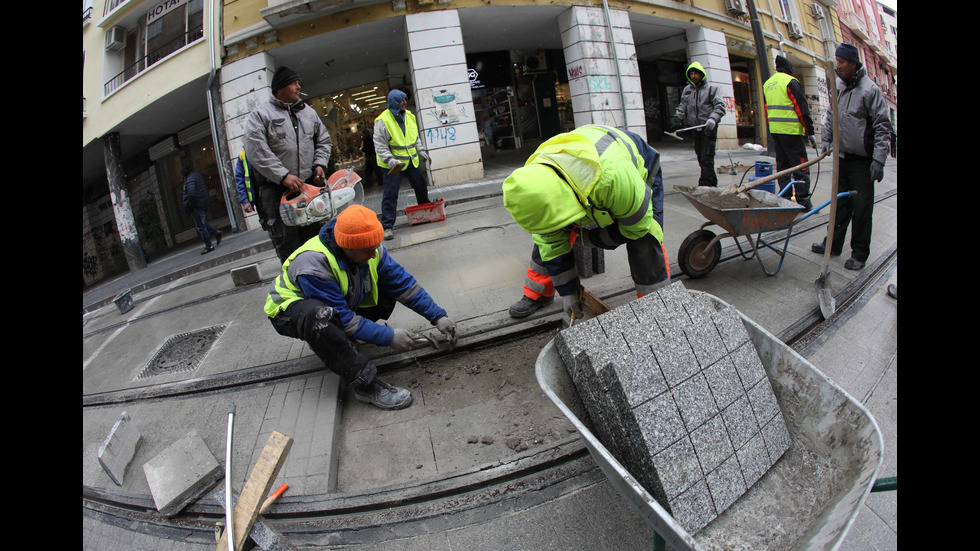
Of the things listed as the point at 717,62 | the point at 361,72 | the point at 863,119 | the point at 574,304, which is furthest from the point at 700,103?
the point at 361,72

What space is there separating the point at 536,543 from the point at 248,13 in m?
11.5

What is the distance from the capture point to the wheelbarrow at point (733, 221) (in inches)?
139

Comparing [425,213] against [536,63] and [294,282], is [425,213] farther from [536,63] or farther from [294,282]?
[536,63]

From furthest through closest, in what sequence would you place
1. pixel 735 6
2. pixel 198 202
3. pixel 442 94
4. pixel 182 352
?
pixel 735 6, pixel 442 94, pixel 198 202, pixel 182 352

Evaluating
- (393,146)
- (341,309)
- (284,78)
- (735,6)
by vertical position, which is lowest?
(341,309)

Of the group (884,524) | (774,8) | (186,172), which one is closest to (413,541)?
(884,524)

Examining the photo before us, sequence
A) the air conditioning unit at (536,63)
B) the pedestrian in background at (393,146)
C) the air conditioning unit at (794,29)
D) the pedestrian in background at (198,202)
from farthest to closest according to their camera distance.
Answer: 1. the air conditioning unit at (794,29)
2. the air conditioning unit at (536,63)
3. the pedestrian in background at (198,202)
4. the pedestrian in background at (393,146)

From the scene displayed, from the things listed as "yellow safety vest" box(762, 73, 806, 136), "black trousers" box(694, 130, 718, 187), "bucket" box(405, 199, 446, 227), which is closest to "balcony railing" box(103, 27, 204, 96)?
"bucket" box(405, 199, 446, 227)

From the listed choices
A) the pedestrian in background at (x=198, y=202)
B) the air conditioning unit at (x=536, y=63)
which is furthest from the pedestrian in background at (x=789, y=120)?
the air conditioning unit at (x=536, y=63)

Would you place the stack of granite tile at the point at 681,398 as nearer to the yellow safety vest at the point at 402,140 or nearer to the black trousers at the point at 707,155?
the yellow safety vest at the point at 402,140

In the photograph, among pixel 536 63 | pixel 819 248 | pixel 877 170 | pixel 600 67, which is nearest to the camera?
pixel 877 170

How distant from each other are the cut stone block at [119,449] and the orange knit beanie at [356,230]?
5.77 ft

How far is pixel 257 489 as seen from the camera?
203 centimetres

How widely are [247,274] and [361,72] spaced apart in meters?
9.51
